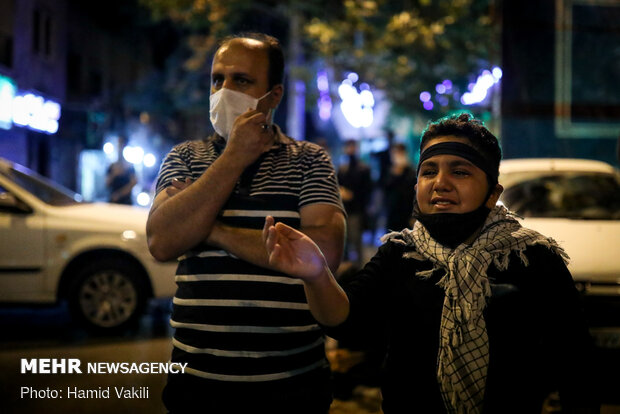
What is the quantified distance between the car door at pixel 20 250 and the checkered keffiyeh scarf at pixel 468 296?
601cm

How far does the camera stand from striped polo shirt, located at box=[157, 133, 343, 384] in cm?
189

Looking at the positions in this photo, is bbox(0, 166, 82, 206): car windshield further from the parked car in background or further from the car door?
the parked car in background

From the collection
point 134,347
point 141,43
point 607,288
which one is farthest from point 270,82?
point 141,43

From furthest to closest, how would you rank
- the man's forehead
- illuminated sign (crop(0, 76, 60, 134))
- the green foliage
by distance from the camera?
1. the green foliage
2. illuminated sign (crop(0, 76, 60, 134))
3. the man's forehead

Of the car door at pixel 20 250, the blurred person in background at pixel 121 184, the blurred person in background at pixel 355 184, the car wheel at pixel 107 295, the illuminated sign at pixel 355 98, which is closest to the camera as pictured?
the car door at pixel 20 250

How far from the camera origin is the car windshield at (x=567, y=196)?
6328 millimetres

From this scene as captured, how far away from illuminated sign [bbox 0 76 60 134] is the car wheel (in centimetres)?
767

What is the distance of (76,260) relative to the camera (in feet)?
23.7

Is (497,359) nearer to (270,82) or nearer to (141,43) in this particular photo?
(270,82)

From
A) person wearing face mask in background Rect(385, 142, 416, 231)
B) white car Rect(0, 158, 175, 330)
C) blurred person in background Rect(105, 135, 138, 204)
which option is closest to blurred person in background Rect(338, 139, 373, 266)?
person wearing face mask in background Rect(385, 142, 416, 231)

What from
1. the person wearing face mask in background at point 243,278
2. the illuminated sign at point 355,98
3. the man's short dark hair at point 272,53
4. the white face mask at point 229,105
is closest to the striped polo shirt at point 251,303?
the person wearing face mask in background at point 243,278

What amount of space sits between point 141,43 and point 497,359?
29657 millimetres

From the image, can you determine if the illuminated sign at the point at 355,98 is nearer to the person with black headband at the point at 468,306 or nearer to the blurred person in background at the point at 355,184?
the blurred person in background at the point at 355,184

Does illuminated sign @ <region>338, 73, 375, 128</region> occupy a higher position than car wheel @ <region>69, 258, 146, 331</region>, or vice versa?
illuminated sign @ <region>338, 73, 375, 128</region>
